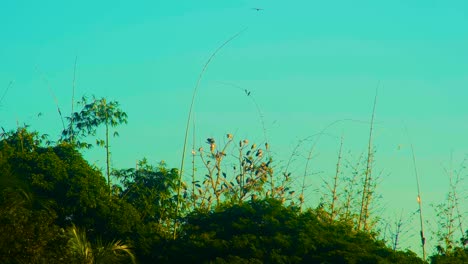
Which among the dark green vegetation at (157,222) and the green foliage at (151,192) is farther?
the green foliage at (151,192)

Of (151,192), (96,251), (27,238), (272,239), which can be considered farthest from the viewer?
(151,192)

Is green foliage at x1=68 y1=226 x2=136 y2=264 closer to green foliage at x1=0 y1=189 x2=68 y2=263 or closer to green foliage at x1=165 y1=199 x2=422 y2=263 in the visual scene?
green foliage at x1=0 y1=189 x2=68 y2=263

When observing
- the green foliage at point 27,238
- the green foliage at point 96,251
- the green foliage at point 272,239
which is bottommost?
the green foliage at point 27,238

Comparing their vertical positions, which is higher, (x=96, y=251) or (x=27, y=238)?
(x=96, y=251)

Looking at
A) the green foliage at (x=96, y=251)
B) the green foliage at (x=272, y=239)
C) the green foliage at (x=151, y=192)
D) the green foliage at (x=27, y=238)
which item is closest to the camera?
the green foliage at (x=27, y=238)

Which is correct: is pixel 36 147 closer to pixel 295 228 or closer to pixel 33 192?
pixel 33 192

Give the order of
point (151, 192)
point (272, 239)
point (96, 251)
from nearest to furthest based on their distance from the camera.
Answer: point (96, 251) → point (272, 239) → point (151, 192)

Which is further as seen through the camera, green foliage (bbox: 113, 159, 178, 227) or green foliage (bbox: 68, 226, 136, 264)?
green foliage (bbox: 113, 159, 178, 227)

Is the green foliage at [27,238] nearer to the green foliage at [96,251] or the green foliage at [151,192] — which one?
the green foliage at [96,251]

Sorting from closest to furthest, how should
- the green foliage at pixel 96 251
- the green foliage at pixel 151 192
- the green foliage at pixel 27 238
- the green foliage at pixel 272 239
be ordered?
the green foliage at pixel 27 238 → the green foliage at pixel 96 251 → the green foliage at pixel 272 239 → the green foliage at pixel 151 192

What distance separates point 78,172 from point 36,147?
14.8 feet

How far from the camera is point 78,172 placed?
28875 mm

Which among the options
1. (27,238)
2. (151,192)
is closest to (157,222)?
(151,192)

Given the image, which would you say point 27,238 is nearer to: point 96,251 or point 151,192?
point 96,251
